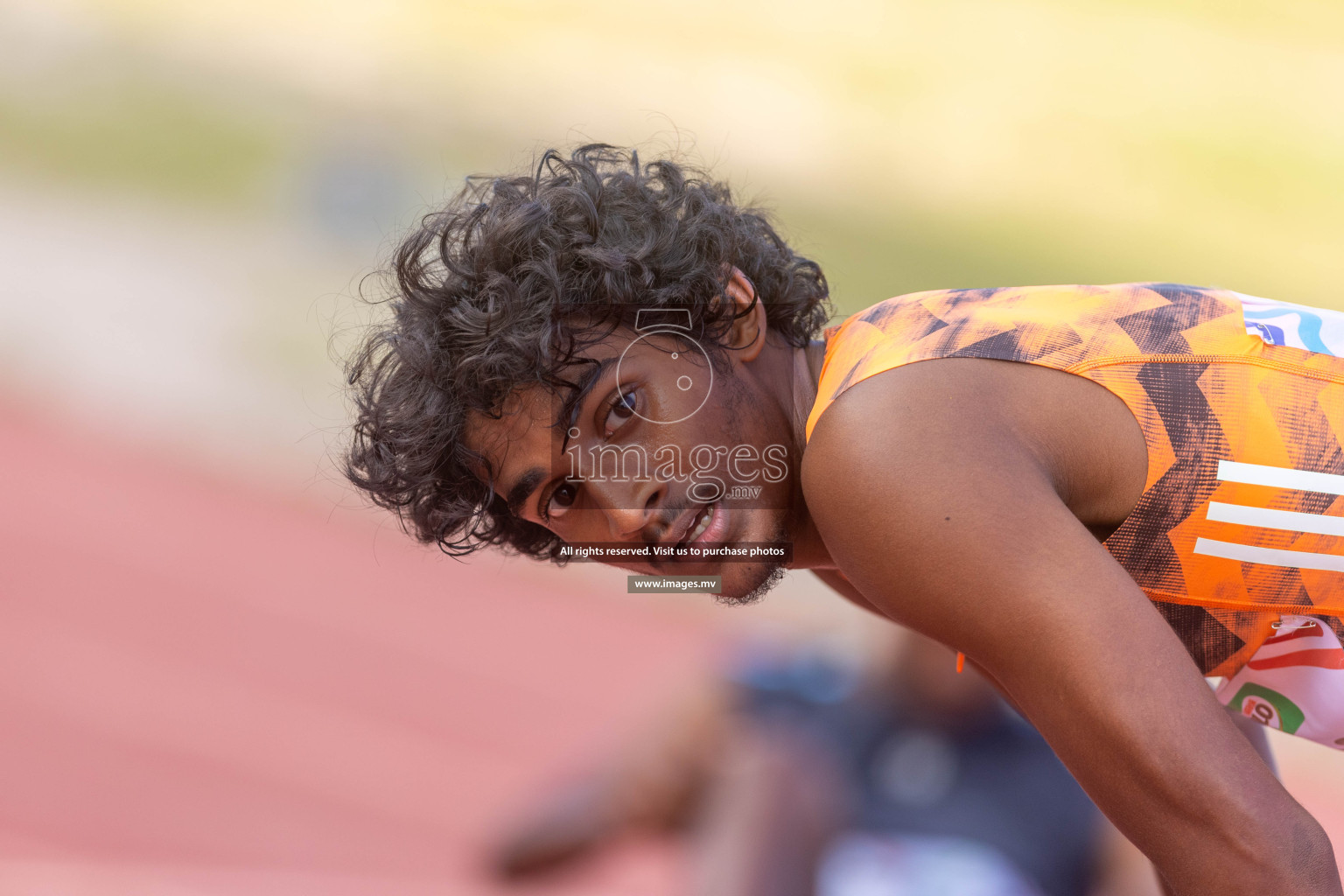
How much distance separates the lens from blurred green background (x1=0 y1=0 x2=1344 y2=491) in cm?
455

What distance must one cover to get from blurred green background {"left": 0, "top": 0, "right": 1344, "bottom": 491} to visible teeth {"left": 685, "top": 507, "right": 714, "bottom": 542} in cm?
358

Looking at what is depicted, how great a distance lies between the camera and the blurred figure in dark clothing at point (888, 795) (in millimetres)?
1558

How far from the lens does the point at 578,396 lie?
3.22ft

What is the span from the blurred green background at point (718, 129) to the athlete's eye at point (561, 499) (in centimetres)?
357

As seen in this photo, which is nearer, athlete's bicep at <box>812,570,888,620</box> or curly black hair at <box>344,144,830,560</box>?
curly black hair at <box>344,144,830,560</box>

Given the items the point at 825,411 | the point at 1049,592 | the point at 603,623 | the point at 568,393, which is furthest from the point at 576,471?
the point at 603,623

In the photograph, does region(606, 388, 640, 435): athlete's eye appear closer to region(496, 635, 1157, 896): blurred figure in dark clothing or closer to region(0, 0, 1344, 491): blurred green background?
region(496, 635, 1157, 896): blurred figure in dark clothing

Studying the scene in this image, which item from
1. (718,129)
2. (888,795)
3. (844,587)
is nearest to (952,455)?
(844,587)

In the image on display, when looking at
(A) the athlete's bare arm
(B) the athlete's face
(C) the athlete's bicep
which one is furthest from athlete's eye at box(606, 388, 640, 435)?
(C) the athlete's bicep

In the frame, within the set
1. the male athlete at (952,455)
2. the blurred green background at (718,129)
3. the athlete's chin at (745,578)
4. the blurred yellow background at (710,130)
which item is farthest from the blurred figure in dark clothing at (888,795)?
the blurred yellow background at (710,130)

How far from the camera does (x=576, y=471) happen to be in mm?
1002

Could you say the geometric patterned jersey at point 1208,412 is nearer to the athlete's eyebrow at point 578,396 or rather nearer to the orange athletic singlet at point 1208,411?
the orange athletic singlet at point 1208,411

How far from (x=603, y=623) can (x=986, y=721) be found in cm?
200

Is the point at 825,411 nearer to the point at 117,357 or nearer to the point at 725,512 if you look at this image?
the point at 725,512
